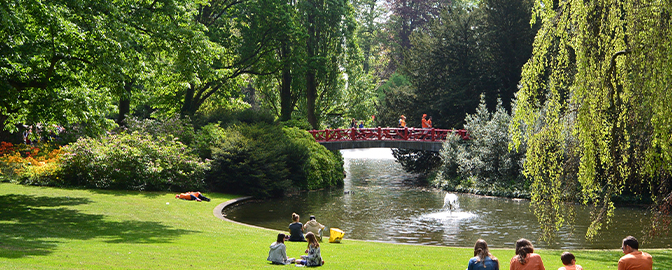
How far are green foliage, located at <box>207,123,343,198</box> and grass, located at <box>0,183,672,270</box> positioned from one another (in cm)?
698

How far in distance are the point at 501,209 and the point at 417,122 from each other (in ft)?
53.6

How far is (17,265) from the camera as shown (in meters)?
9.33

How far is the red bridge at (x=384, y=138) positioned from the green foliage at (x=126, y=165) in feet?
42.4

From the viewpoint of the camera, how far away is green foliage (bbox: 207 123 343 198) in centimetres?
2855

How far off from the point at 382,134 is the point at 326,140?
432cm

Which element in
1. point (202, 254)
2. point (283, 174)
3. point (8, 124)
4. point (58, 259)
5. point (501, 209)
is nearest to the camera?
point (58, 259)

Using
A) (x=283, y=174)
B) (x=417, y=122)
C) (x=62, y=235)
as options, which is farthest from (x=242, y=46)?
(x=62, y=235)

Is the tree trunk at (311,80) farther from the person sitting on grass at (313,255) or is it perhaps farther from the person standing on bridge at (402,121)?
the person sitting on grass at (313,255)

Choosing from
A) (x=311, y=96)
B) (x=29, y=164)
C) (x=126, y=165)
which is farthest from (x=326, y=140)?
(x=29, y=164)

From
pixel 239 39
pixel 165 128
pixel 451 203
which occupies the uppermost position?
pixel 239 39

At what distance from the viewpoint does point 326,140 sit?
38.7 metres

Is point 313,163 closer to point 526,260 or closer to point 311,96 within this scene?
point 311,96

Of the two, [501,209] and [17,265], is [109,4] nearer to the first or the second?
[17,265]

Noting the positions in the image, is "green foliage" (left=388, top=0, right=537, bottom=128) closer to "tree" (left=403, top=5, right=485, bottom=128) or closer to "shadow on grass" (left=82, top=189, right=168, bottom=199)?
"tree" (left=403, top=5, right=485, bottom=128)
